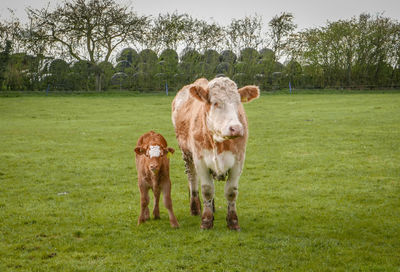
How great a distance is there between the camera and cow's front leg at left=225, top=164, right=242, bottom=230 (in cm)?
637

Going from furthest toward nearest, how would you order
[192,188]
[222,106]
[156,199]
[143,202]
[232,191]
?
[192,188] < [156,199] < [143,202] < [232,191] < [222,106]

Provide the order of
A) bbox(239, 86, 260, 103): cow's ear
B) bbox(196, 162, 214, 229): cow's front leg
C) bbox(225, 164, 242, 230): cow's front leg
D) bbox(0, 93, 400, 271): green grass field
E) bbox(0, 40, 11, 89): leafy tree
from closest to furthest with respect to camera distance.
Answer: bbox(0, 93, 400, 271): green grass field → bbox(239, 86, 260, 103): cow's ear → bbox(225, 164, 242, 230): cow's front leg → bbox(196, 162, 214, 229): cow's front leg → bbox(0, 40, 11, 89): leafy tree

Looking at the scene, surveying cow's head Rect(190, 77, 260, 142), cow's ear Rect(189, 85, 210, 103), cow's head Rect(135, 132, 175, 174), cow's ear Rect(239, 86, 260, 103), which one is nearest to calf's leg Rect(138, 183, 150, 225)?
cow's head Rect(135, 132, 175, 174)

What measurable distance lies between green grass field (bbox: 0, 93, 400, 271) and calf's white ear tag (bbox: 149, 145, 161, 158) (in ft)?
3.56

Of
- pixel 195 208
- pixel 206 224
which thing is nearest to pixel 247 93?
pixel 206 224

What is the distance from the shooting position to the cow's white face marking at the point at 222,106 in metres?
5.59

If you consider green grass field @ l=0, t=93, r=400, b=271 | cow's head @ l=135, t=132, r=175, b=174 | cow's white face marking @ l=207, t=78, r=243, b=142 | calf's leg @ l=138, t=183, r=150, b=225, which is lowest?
green grass field @ l=0, t=93, r=400, b=271

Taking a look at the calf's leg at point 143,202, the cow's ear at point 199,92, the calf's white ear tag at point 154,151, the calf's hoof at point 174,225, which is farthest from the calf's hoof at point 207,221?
the cow's ear at point 199,92

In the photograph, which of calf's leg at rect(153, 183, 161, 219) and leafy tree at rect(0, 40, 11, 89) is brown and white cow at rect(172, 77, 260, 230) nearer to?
calf's leg at rect(153, 183, 161, 219)

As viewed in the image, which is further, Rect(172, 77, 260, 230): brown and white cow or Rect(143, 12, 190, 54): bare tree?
Rect(143, 12, 190, 54): bare tree

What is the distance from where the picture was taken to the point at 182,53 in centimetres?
3934

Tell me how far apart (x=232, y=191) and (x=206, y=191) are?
382mm

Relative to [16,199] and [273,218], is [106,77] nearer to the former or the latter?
[16,199]

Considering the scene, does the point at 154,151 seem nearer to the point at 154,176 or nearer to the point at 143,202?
the point at 154,176
